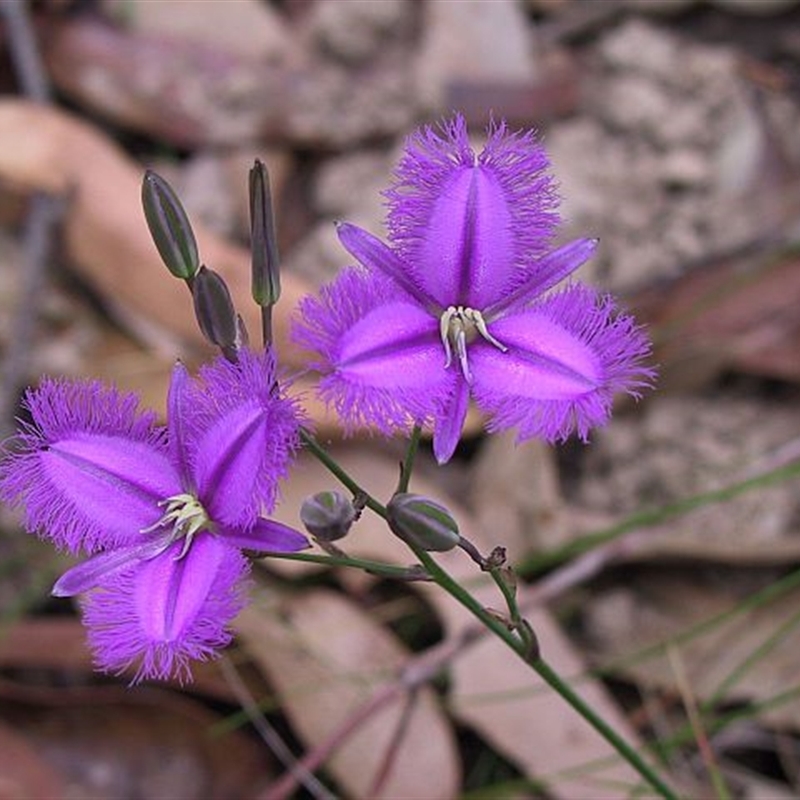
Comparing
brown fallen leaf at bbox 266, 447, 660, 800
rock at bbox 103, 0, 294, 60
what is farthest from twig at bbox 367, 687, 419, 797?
rock at bbox 103, 0, 294, 60

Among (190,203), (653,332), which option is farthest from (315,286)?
(653,332)

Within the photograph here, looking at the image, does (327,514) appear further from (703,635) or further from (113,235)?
(113,235)

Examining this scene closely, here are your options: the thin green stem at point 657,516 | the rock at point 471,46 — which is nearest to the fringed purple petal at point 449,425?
the thin green stem at point 657,516

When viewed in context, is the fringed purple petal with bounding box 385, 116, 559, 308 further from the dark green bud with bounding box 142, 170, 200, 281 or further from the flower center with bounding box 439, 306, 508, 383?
the dark green bud with bounding box 142, 170, 200, 281

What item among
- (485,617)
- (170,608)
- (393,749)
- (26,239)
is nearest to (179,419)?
(170,608)

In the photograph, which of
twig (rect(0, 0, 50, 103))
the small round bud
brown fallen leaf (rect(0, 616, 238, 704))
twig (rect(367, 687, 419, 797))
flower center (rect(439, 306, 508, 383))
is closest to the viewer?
the small round bud

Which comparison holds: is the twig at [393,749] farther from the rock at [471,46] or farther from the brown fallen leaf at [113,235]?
the rock at [471,46]
